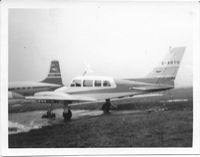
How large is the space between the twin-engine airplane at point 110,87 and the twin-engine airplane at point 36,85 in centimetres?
3

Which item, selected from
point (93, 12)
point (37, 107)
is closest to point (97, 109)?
point (37, 107)

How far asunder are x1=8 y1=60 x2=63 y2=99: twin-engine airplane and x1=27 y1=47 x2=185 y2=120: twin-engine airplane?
0.09 ft

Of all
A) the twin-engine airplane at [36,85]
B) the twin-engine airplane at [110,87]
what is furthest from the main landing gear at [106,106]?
the twin-engine airplane at [36,85]

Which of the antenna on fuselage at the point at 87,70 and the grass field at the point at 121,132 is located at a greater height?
the antenna on fuselage at the point at 87,70

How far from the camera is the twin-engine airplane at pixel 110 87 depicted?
2.54 meters

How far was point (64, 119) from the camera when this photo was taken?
8.32 feet

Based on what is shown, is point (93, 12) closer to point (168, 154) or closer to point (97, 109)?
point (97, 109)

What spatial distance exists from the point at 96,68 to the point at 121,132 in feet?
1.13

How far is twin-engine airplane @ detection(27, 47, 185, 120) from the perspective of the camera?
8.32 feet

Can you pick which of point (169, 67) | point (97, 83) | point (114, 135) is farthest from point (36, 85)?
point (169, 67)

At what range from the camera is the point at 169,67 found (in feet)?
8.34

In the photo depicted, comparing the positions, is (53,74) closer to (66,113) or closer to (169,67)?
(66,113)

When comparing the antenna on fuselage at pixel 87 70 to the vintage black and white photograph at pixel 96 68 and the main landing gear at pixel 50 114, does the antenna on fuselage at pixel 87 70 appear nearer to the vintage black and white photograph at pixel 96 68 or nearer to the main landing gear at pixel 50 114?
the vintage black and white photograph at pixel 96 68

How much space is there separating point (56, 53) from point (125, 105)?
17.2 inches
